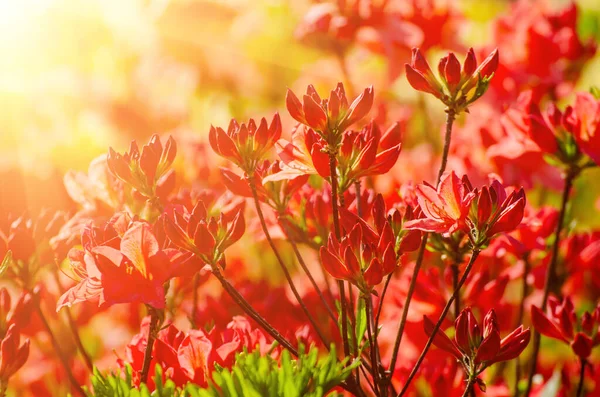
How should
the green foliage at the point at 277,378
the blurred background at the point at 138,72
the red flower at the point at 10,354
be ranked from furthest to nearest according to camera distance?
1. the blurred background at the point at 138,72
2. the red flower at the point at 10,354
3. the green foliage at the point at 277,378

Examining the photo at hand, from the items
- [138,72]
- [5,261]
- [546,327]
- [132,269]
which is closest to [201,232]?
[132,269]

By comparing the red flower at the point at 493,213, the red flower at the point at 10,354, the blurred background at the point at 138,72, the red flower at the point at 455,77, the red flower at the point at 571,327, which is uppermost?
the blurred background at the point at 138,72

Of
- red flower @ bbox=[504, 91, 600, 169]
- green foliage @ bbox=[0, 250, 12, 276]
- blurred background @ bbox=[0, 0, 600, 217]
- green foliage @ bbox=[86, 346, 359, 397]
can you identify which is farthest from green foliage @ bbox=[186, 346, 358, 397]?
blurred background @ bbox=[0, 0, 600, 217]

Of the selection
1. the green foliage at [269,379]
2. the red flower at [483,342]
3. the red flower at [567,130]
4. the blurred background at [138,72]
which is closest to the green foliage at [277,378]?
the green foliage at [269,379]

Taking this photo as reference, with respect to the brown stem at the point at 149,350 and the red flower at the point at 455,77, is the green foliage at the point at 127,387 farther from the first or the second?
Result: the red flower at the point at 455,77

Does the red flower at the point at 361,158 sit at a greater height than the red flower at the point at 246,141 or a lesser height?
lesser

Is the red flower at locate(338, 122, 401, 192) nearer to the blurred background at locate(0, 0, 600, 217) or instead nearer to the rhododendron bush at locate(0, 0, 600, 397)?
the rhododendron bush at locate(0, 0, 600, 397)

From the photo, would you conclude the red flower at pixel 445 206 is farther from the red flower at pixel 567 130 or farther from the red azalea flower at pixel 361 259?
the red flower at pixel 567 130

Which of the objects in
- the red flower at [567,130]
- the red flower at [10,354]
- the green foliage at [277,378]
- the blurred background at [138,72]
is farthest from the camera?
the blurred background at [138,72]

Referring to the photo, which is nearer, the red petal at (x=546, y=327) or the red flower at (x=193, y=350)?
the red flower at (x=193, y=350)
